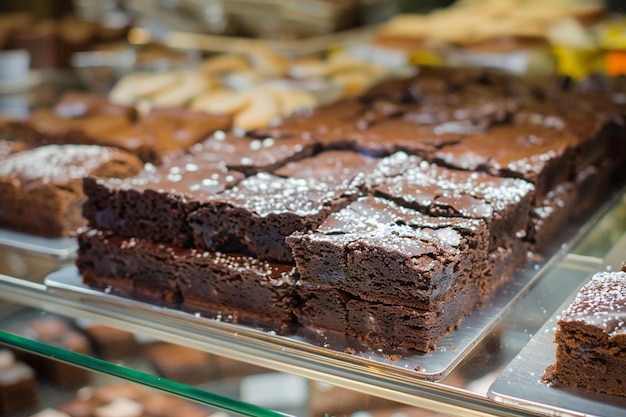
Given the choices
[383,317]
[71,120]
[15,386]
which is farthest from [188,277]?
[71,120]

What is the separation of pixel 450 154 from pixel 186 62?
5.93ft

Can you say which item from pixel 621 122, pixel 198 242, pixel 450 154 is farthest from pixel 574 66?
pixel 198 242

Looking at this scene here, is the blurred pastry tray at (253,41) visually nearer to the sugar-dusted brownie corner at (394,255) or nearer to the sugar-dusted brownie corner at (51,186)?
the sugar-dusted brownie corner at (51,186)

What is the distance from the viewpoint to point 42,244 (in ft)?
8.12

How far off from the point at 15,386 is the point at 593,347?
174 cm

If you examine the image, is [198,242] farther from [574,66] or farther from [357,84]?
[574,66]

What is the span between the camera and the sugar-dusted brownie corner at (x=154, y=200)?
2.18 m

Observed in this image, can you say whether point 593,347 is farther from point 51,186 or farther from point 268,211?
point 51,186

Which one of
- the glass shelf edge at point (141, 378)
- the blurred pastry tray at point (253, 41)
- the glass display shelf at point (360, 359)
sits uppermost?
the blurred pastry tray at point (253, 41)

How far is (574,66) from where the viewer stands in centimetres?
362

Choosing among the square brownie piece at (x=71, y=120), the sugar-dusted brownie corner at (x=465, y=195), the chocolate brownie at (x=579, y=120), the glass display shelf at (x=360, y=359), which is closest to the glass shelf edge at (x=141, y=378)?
the glass display shelf at (x=360, y=359)

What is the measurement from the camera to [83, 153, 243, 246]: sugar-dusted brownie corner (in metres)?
2.18

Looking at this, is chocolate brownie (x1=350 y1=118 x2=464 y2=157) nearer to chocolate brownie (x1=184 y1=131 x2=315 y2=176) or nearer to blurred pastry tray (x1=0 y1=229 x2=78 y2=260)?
chocolate brownie (x1=184 y1=131 x2=315 y2=176)

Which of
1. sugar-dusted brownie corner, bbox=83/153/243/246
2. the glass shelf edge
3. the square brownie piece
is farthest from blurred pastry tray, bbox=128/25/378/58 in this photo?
the glass shelf edge
